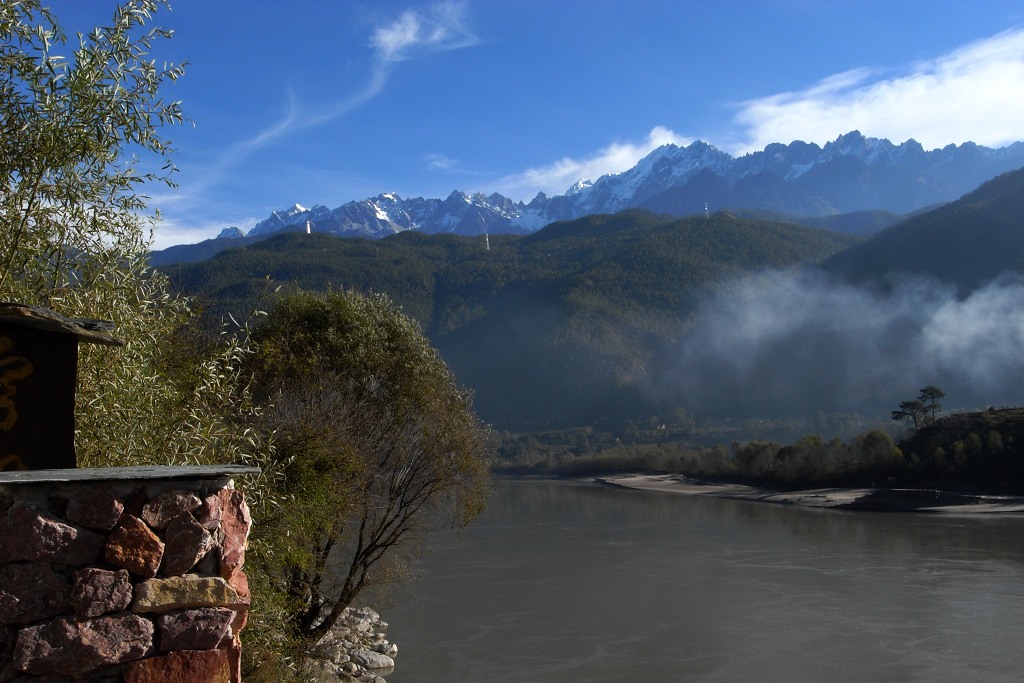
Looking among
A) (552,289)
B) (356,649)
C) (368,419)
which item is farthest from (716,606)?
(552,289)

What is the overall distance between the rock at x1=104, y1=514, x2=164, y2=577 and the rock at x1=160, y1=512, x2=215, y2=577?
0.03 metres

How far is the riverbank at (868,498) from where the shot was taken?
4253 cm

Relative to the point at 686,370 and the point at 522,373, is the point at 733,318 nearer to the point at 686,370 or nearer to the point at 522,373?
the point at 686,370

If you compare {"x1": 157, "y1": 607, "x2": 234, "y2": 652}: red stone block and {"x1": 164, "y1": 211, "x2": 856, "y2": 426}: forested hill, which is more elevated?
{"x1": 164, "y1": 211, "x2": 856, "y2": 426}: forested hill

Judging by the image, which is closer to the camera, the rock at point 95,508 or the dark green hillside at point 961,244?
the rock at point 95,508

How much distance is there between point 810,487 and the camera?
178ft

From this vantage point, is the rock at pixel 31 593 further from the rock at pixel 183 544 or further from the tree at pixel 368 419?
the tree at pixel 368 419

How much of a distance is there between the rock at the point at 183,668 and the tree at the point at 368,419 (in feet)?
25.9

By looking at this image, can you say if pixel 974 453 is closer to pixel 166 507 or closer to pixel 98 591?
pixel 166 507

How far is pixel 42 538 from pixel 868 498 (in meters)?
50.1

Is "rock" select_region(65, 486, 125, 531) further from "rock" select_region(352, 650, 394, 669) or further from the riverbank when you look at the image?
the riverbank

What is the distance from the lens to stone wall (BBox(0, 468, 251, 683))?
9.68ft

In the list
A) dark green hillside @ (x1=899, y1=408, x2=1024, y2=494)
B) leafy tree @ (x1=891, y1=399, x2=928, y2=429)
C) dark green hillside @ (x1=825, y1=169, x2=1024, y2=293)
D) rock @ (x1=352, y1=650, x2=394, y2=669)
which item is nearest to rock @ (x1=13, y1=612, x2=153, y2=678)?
rock @ (x1=352, y1=650, x2=394, y2=669)

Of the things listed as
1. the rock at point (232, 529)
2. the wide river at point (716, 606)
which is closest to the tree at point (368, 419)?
the wide river at point (716, 606)
